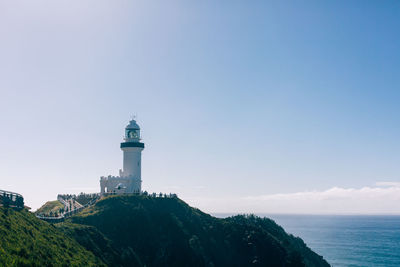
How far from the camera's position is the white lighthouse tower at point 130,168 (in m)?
65.6

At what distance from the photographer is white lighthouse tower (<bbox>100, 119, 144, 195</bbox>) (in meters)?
65.6

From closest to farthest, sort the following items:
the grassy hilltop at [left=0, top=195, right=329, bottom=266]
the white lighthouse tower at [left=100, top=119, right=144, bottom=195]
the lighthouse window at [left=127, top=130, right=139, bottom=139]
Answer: the grassy hilltop at [left=0, top=195, right=329, bottom=266] → the white lighthouse tower at [left=100, top=119, right=144, bottom=195] → the lighthouse window at [left=127, top=130, right=139, bottom=139]

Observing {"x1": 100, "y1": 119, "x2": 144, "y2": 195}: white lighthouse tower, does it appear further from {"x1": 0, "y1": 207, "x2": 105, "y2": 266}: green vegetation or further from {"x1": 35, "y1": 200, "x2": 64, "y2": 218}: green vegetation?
{"x1": 0, "y1": 207, "x2": 105, "y2": 266}: green vegetation

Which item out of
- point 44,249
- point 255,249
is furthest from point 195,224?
point 44,249

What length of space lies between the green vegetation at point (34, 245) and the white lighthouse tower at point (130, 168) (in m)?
30.2

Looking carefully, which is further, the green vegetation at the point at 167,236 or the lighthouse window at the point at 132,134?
the lighthouse window at the point at 132,134

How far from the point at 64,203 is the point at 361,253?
83920 mm

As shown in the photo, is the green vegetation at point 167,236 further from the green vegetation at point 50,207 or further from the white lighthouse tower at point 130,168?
the green vegetation at point 50,207

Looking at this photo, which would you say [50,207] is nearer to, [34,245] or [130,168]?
[130,168]

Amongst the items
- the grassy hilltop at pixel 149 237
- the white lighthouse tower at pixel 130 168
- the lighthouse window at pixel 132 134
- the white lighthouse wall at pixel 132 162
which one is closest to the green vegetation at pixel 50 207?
the white lighthouse tower at pixel 130 168

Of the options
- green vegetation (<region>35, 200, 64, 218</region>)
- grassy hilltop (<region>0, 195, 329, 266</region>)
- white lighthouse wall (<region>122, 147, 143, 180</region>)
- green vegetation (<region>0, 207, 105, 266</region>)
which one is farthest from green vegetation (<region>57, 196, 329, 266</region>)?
green vegetation (<region>35, 200, 64, 218</region>)

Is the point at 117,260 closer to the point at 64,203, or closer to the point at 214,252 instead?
the point at 214,252

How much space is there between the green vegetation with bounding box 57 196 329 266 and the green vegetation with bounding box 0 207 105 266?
6250mm

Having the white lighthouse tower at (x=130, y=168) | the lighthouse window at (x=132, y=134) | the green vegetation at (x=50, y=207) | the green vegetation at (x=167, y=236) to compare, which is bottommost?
the green vegetation at (x=167, y=236)
